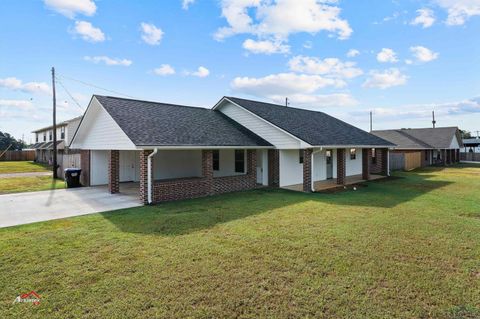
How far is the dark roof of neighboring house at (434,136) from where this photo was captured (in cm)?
3281

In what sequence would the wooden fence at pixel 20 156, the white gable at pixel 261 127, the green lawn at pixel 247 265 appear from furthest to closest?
the wooden fence at pixel 20 156
the white gable at pixel 261 127
the green lawn at pixel 247 265

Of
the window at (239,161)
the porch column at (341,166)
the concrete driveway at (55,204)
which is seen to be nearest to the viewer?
the concrete driveway at (55,204)

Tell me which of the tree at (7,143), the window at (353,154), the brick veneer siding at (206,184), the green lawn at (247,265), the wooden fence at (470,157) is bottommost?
the green lawn at (247,265)

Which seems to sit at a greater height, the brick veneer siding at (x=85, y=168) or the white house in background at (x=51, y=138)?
the white house in background at (x=51, y=138)

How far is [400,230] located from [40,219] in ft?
33.3

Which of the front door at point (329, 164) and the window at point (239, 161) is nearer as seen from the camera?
the window at point (239, 161)

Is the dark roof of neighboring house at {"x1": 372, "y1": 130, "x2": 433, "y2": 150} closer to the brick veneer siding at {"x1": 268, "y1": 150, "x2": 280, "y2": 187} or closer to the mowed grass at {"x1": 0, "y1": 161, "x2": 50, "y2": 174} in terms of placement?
the brick veneer siding at {"x1": 268, "y1": 150, "x2": 280, "y2": 187}

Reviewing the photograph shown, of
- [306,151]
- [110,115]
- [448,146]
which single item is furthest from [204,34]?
[448,146]

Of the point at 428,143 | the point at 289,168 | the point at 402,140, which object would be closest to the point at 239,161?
the point at 289,168

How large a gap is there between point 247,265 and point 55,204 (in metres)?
8.93

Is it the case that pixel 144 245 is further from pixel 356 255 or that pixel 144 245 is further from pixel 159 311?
pixel 356 255

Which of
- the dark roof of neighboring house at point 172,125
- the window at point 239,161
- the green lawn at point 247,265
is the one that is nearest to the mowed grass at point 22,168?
the dark roof of neighboring house at point 172,125

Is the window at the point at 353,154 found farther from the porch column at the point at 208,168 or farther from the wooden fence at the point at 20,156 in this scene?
the wooden fence at the point at 20,156

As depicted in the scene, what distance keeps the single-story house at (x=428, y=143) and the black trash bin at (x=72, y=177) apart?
2958 cm
